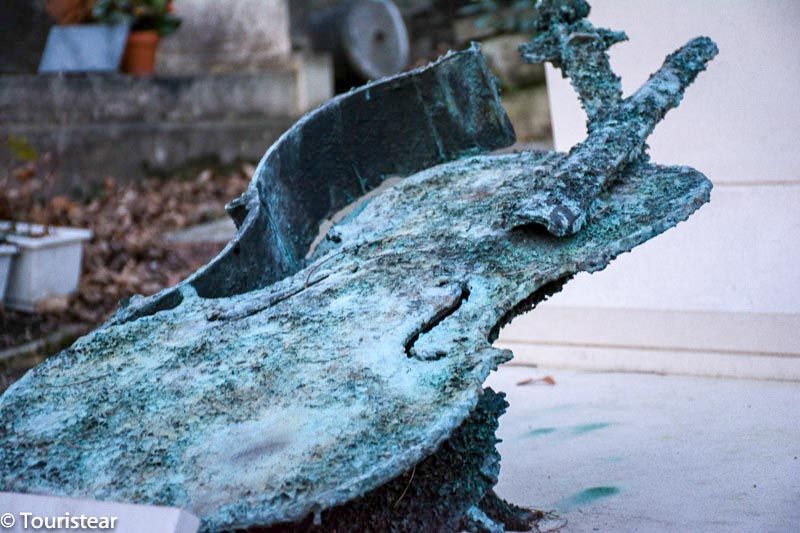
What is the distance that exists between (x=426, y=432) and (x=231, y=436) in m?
0.23

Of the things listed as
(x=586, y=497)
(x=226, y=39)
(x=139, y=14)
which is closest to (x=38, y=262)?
(x=586, y=497)

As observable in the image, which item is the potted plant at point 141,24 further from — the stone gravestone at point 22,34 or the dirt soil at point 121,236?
the dirt soil at point 121,236

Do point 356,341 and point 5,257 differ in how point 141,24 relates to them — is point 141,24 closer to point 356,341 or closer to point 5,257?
point 5,257

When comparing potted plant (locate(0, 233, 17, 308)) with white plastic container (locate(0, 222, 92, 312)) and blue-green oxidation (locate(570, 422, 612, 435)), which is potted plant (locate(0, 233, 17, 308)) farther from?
blue-green oxidation (locate(570, 422, 612, 435))

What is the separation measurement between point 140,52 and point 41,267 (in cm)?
226

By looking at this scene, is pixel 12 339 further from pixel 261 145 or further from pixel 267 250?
pixel 261 145

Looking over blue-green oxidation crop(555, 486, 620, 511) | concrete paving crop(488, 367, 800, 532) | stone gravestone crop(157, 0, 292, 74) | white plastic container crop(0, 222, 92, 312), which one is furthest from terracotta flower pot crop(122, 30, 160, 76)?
blue-green oxidation crop(555, 486, 620, 511)

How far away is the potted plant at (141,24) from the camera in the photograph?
5.07 metres

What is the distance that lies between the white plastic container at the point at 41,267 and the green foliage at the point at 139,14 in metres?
2.06

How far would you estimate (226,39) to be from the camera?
5723mm

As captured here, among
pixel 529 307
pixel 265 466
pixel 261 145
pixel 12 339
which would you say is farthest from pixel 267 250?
pixel 261 145

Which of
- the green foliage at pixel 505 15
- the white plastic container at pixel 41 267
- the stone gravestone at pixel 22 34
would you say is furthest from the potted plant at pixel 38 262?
the green foliage at pixel 505 15

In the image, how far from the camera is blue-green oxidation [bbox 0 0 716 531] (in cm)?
105

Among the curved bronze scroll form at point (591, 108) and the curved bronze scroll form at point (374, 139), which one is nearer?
the curved bronze scroll form at point (591, 108)
